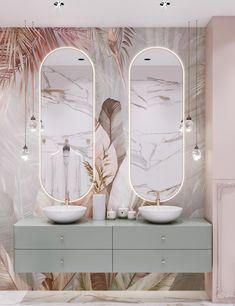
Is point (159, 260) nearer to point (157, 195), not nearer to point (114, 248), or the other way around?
point (114, 248)

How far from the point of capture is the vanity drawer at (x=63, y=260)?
12.8 feet

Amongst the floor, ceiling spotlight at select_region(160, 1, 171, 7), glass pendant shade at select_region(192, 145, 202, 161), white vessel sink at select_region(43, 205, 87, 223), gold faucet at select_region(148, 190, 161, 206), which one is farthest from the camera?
gold faucet at select_region(148, 190, 161, 206)

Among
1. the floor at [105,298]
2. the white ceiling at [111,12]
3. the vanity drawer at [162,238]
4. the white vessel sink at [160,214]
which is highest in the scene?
the white ceiling at [111,12]

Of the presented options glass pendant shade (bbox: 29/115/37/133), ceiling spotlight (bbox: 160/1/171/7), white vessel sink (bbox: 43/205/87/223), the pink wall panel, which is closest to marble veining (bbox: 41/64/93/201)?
glass pendant shade (bbox: 29/115/37/133)

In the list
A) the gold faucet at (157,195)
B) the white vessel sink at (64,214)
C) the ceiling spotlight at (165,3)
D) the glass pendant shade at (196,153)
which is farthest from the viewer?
the gold faucet at (157,195)

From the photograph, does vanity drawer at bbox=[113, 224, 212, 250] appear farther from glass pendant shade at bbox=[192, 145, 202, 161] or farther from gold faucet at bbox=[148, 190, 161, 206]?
glass pendant shade at bbox=[192, 145, 202, 161]

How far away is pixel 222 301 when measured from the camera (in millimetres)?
3963

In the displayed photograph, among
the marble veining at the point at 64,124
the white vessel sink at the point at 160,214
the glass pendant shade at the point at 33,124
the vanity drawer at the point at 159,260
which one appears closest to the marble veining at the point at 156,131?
the white vessel sink at the point at 160,214

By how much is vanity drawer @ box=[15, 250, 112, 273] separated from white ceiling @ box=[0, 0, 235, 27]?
2095mm

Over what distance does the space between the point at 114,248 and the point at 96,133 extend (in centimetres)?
113

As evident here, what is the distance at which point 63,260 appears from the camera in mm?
3906

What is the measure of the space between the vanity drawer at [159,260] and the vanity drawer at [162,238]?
1.7 inches

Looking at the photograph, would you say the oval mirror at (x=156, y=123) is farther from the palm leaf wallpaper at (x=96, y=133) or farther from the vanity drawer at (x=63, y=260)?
the vanity drawer at (x=63, y=260)

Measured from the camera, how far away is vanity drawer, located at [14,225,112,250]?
3908mm
